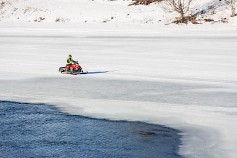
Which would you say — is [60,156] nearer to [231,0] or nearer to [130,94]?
[130,94]

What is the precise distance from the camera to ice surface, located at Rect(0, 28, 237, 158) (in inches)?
612

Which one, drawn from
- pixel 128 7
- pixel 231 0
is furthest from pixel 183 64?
pixel 128 7

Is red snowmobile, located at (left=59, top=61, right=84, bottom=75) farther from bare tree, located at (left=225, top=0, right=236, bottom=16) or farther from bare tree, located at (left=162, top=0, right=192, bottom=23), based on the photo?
bare tree, located at (left=225, top=0, right=236, bottom=16)

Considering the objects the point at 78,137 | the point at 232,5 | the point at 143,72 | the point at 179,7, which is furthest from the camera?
the point at 179,7

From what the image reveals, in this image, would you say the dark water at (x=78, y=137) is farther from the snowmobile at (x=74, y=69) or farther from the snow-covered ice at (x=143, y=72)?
the snowmobile at (x=74, y=69)

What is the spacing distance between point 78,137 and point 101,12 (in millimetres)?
46093

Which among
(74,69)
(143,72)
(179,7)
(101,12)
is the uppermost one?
(179,7)

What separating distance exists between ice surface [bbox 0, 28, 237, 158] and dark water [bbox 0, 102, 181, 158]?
669 mm

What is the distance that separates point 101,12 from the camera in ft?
194

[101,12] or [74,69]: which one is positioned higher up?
[101,12]

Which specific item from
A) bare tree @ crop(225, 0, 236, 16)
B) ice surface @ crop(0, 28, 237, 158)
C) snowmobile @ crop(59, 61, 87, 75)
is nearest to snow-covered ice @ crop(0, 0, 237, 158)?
ice surface @ crop(0, 28, 237, 158)

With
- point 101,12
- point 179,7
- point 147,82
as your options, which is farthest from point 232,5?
point 147,82

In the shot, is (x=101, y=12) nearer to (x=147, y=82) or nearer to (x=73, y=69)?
(x=73, y=69)

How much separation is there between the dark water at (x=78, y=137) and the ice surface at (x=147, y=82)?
26.3 inches
